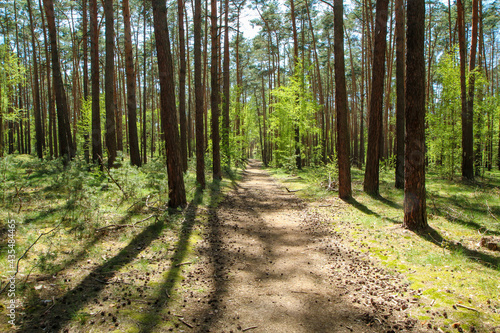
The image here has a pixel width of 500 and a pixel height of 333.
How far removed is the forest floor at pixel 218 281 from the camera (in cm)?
330

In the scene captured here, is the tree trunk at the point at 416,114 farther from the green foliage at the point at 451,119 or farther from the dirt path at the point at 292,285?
the green foliage at the point at 451,119

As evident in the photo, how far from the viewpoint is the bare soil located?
328 cm

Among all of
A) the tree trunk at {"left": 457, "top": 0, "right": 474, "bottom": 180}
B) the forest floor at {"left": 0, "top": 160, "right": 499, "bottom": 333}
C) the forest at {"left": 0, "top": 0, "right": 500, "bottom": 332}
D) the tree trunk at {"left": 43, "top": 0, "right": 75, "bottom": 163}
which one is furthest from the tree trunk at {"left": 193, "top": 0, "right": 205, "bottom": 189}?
the tree trunk at {"left": 457, "top": 0, "right": 474, "bottom": 180}

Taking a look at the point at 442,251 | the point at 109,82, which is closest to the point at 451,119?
the point at 442,251

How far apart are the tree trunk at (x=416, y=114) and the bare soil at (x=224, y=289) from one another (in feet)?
5.66

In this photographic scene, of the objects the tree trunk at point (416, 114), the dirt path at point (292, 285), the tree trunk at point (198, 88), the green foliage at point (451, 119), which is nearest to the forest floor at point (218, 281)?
the dirt path at point (292, 285)

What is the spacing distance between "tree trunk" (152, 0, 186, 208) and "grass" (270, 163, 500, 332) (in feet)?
15.8

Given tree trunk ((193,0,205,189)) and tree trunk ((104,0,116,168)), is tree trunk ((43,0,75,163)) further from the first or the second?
tree trunk ((193,0,205,189))

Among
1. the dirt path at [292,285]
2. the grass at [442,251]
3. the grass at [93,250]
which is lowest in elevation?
the dirt path at [292,285]

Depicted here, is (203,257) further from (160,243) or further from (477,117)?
(477,117)

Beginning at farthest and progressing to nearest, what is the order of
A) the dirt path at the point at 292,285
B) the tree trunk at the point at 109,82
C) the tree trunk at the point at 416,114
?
1. the tree trunk at the point at 109,82
2. the tree trunk at the point at 416,114
3. the dirt path at the point at 292,285

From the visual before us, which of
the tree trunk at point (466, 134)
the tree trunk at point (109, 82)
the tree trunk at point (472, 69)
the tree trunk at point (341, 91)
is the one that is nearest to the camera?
the tree trunk at point (341, 91)

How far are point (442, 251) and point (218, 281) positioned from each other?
13.7ft

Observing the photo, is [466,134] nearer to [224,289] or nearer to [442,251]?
[442,251]
